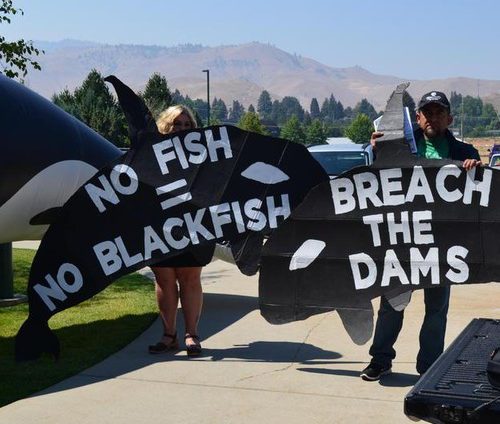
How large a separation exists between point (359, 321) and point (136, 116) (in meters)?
1.90

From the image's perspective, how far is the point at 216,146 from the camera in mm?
5410

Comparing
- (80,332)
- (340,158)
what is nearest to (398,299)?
(80,332)

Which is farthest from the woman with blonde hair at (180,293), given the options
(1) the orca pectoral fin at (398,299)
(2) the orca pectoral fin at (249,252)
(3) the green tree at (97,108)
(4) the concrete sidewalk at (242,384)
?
(3) the green tree at (97,108)

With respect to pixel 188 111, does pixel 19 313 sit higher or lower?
lower

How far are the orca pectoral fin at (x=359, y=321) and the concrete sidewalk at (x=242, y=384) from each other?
42 cm

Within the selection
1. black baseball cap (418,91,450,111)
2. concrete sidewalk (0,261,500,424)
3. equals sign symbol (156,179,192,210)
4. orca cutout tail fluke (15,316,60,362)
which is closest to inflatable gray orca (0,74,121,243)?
orca cutout tail fluke (15,316,60,362)

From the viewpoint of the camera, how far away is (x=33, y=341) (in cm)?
568

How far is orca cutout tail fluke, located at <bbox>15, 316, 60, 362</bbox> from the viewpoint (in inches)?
222

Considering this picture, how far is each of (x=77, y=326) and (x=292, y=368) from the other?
7.88 ft

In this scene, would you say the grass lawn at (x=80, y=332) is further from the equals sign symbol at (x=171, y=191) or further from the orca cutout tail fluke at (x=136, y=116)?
the orca cutout tail fluke at (x=136, y=116)

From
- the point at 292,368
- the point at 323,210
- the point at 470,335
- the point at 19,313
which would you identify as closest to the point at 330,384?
the point at 292,368

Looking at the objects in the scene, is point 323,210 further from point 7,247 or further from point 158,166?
point 7,247

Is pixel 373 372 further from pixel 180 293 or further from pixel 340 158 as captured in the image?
pixel 340 158

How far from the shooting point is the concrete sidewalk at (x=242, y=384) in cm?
498
